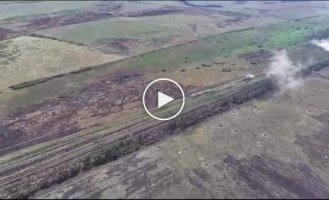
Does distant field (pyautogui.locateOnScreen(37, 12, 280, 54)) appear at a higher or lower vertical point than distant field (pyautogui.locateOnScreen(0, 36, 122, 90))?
lower

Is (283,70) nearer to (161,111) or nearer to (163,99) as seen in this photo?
(163,99)

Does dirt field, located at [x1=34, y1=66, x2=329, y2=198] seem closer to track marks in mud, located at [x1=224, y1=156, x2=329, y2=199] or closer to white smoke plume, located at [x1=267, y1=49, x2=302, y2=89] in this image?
track marks in mud, located at [x1=224, y1=156, x2=329, y2=199]

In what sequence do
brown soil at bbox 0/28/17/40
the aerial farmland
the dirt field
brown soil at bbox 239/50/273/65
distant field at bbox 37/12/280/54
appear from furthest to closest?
1. brown soil at bbox 0/28/17/40
2. distant field at bbox 37/12/280/54
3. brown soil at bbox 239/50/273/65
4. the aerial farmland
5. the dirt field

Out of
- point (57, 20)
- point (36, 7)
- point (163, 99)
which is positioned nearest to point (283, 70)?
point (163, 99)

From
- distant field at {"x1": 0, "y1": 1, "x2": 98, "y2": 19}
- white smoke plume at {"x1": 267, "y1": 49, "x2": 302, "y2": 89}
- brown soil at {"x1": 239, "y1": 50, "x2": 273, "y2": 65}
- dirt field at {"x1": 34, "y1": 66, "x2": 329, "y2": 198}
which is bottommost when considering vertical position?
distant field at {"x1": 0, "y1": 1, "x2": 98, "y2": 19}

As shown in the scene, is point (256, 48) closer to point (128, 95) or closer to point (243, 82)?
point (243, 82)

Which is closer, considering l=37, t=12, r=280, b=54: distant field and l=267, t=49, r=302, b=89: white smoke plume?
l=267, t=49, r=302, b=89: white smoke plume

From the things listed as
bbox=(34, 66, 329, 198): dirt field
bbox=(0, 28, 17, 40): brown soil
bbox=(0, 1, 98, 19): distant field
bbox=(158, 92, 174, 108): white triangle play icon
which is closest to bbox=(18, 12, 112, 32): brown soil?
bbox=(0, 28, 17, 40): brown soil
